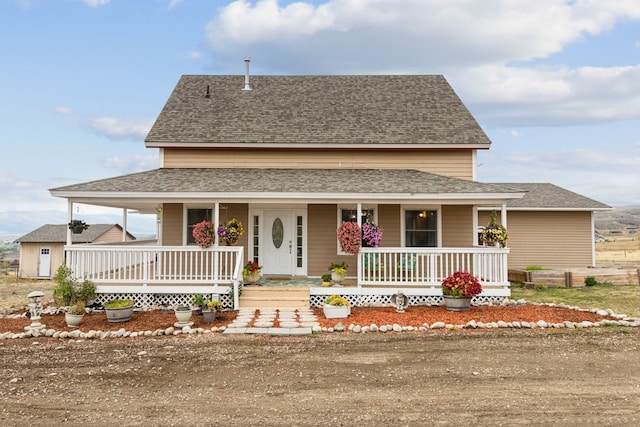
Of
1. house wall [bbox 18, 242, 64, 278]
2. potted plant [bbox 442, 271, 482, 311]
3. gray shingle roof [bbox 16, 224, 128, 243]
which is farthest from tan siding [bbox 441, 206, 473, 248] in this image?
house wall [bbox 18, 242, 64, 278]

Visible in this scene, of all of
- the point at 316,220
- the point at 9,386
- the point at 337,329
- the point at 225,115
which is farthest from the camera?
the point at 225,115

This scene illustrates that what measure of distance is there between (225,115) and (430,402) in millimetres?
12653

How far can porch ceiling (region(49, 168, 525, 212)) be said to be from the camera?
11.0 m

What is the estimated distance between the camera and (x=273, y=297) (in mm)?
11109

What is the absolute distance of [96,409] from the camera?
499cm

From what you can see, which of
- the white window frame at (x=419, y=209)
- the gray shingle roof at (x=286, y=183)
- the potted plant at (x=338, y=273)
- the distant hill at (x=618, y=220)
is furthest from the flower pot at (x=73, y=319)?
the distant hill at (x=618, y=220)

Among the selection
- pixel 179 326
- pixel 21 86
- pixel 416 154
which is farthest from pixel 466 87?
pixel 21 86

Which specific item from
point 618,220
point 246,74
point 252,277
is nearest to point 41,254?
point 246,74

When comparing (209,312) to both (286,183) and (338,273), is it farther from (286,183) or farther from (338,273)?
(286,183)

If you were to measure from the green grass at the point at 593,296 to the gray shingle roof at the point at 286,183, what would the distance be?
4193 mm

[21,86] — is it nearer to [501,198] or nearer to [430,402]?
[501,198]

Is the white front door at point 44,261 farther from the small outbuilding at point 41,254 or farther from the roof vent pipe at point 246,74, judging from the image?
the roof vent pipe at point 246,74

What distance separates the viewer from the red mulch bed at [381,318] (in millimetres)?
9211

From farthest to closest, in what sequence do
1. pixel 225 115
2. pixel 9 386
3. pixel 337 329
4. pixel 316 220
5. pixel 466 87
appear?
pixel 466 87 → pixel 225 115 → pixel 316 220 → pixel 337 329 → pixel 9 386
